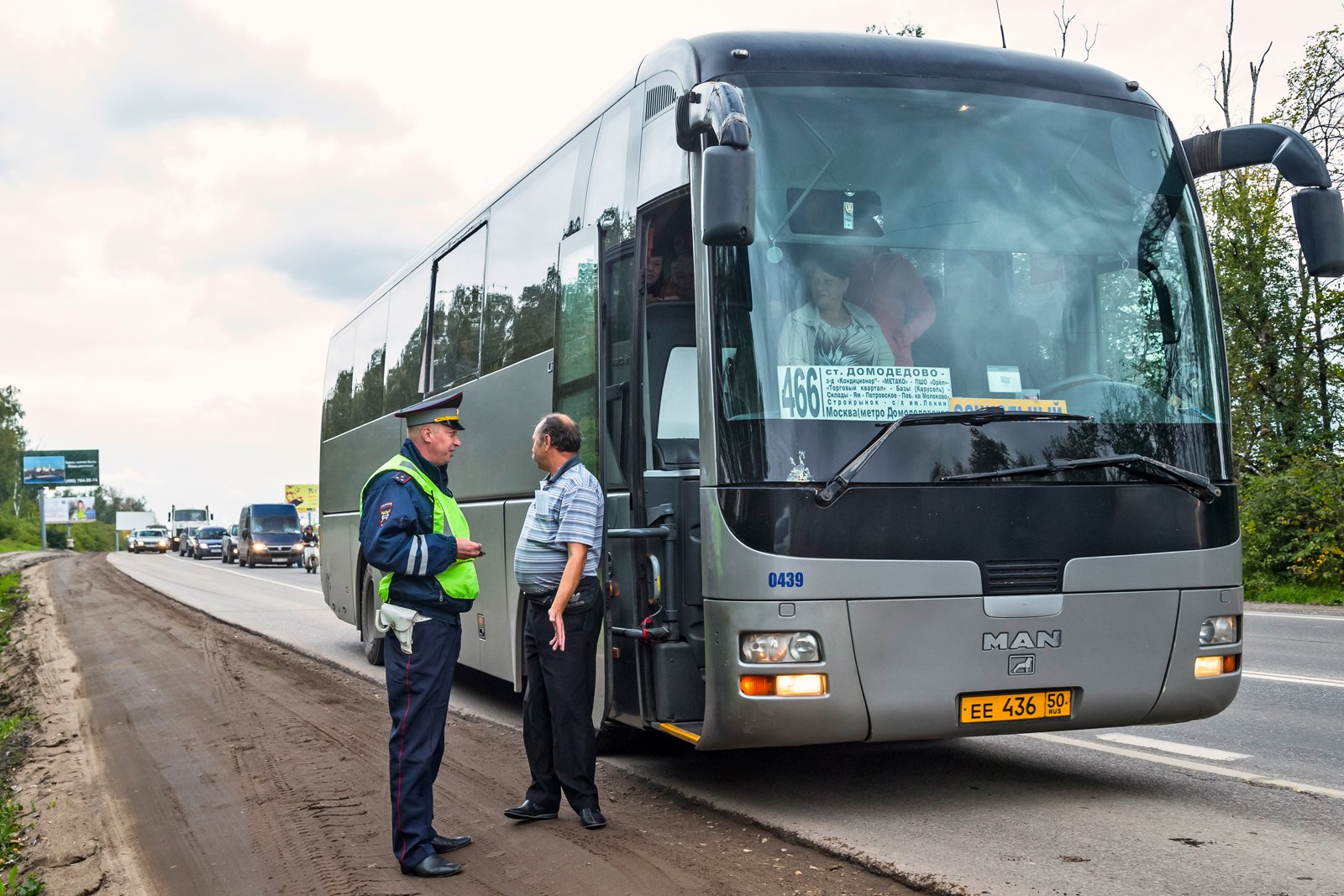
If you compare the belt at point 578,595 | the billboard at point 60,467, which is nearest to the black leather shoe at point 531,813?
the belt at point 578,595

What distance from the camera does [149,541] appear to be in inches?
3243

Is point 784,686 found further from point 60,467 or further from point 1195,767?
point 60,467

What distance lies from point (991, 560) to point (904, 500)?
50 centimetres

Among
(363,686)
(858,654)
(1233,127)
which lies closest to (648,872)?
(858,654)

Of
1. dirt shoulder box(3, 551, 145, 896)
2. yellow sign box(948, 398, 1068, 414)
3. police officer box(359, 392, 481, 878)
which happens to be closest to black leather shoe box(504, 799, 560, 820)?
police officer box(359, 392, 481, 878)

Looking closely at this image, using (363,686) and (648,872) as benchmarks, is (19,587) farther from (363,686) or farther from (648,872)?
(648,872)

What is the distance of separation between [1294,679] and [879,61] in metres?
6.72

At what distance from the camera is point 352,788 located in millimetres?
6586

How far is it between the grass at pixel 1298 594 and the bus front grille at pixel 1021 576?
14281mm

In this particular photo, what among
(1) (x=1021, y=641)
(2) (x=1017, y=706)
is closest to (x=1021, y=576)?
(1) (x=1021, y=641)

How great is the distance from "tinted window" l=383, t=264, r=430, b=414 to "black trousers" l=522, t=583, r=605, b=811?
17.7 feet

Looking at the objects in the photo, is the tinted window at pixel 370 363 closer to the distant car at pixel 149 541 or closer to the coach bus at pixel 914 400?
the coach bus at pixel 914 400

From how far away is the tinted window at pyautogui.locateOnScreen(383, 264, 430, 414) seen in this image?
10.9m

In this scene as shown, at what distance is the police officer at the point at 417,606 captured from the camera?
16.1 feet
